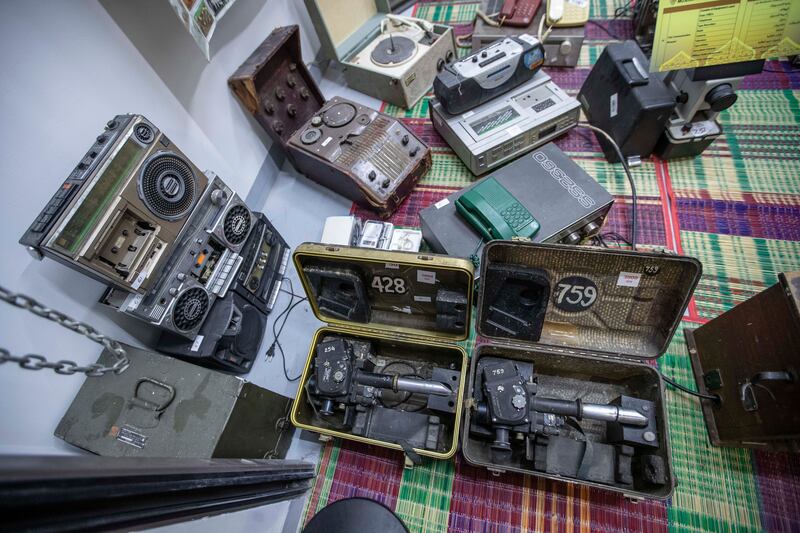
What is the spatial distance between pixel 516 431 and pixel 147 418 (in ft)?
3.97

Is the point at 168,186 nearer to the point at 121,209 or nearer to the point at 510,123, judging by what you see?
the point at 121,209

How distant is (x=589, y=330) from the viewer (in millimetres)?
1463

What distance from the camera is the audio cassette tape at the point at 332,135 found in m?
1.95

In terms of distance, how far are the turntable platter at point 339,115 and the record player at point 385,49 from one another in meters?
0.38

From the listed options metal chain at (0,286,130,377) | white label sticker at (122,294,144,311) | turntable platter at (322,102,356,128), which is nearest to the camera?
metal chain at (0,286,130,377)

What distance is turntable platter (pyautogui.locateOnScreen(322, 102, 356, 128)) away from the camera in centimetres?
209

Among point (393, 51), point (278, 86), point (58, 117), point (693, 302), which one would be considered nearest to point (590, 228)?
point (693, 302)

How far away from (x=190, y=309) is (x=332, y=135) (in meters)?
1.15

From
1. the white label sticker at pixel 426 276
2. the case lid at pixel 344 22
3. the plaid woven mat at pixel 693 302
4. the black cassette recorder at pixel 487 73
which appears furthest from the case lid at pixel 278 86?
the white label sticker at pixel 426 276

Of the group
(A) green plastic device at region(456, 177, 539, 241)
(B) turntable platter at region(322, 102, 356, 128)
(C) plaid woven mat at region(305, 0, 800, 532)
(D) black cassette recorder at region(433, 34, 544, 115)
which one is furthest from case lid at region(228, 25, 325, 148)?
(A) green plastic device at region(456, 177, 539, 241)

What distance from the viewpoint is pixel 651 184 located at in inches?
78.7

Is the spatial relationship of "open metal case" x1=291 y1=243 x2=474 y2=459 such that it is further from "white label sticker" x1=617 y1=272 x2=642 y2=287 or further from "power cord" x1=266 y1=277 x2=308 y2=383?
"white label sticker" x1=617 y1=272 x2=642 y2=287

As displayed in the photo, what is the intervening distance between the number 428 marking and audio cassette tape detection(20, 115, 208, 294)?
78 cm

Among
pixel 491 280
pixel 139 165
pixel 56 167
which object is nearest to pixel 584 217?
pixel 491 280
